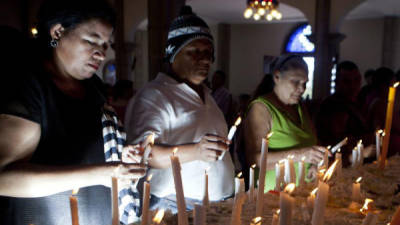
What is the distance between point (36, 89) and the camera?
136 centimetres

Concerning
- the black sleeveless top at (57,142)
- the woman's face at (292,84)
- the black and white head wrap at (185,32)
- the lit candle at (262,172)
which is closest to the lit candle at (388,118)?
the woman's face at (292,84)

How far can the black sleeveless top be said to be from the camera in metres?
1.33

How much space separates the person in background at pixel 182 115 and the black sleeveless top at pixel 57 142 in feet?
1.07

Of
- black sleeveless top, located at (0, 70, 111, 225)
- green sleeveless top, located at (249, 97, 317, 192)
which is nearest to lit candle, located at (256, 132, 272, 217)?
black sleeveless top, located at (0, 70, 111, 225)

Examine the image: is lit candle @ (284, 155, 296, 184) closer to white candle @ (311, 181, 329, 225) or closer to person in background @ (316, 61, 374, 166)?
white candle @ (311, 181, 329, 225)

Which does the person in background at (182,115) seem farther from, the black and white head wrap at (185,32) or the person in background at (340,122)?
the person in background at (340,122)

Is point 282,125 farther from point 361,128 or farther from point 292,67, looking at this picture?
point 361,128

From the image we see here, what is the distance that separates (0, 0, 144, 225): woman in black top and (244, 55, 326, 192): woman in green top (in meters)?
1.12

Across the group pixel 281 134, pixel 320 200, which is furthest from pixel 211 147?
pixel 281 134

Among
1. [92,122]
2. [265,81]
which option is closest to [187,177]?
[92,122]

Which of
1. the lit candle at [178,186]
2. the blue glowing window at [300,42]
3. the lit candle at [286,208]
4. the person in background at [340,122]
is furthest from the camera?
the blue glowing window at [300,42]

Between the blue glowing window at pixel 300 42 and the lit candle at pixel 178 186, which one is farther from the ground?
the blue glowing window at pixel 300 42

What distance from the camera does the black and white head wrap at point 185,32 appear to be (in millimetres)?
2010

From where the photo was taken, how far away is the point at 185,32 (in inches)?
79.6
